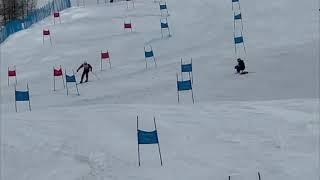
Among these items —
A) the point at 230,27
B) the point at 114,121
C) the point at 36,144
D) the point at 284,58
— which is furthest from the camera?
the point at 230,27

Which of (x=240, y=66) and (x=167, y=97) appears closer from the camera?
(x=167, y=97)

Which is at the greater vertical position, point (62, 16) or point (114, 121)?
point (62, 16)

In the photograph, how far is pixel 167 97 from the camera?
869 inches

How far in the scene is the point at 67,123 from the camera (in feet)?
51.3

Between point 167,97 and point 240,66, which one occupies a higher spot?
point 240,66

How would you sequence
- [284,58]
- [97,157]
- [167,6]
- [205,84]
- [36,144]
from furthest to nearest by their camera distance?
1. [167,6]
2. [284,58]
3. [205,84]
4. [36,144]
5. [97,157]

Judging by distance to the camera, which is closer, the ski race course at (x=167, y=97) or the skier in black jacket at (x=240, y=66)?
the ski race course at (x=167, y=97)

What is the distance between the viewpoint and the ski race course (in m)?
12.5

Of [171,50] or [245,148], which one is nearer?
[245,148]

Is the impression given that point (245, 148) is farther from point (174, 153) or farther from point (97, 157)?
point (97, 157)

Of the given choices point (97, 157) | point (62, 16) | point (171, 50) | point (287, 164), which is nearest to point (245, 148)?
point (287, 164)

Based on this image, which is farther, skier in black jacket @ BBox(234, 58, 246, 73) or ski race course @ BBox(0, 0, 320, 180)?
skier in black jacket @ BBox(234, 58, 246, 73)

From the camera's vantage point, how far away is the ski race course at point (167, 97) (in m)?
12.5

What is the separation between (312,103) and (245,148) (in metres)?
4.34
